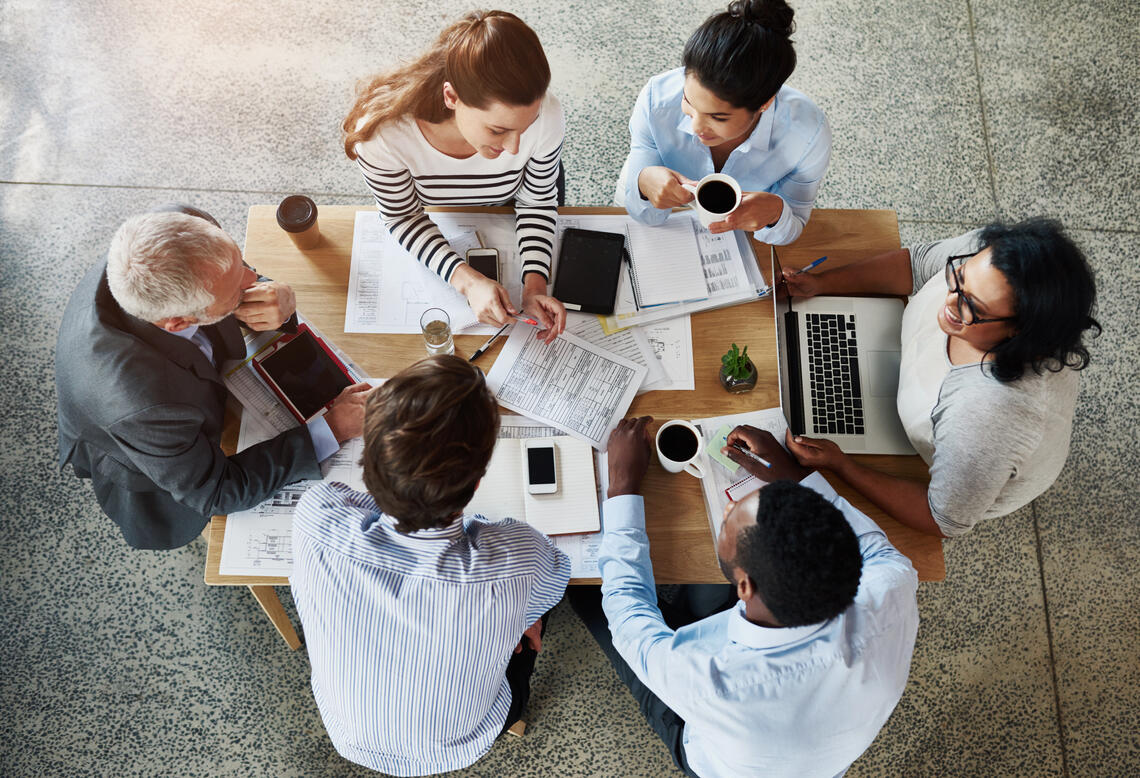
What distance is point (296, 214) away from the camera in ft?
5.44

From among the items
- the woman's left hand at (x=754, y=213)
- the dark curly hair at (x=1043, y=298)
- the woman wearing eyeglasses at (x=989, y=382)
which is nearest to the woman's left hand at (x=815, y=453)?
the woman wearing eyeglasses at (x=989, y=382)

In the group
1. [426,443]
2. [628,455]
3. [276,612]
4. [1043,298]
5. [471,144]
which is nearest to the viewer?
[426,443]

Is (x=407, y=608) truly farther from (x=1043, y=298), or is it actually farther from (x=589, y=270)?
(x=1043, y=298)

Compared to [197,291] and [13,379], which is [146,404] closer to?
[197,291]

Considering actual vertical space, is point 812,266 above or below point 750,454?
above

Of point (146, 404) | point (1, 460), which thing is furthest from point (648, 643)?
point (1, 460)

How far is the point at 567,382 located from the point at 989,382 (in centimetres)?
82

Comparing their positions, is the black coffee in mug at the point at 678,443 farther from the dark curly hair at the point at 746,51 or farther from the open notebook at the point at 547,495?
the dark curly hair at the point at 746,51

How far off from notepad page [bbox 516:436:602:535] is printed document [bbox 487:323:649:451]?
42 millimetres

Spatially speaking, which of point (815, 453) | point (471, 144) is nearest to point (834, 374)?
point (815, 453)

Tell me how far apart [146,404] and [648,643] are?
101 centimetres

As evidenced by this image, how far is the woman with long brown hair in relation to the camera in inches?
56.4

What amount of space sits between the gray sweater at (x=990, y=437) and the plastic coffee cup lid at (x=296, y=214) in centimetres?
135

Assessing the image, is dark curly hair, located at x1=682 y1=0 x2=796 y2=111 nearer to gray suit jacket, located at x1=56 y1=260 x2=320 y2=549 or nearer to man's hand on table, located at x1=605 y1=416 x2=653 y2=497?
man's hand on table, located at x1=605 y1=416 x2=653 y2=497
